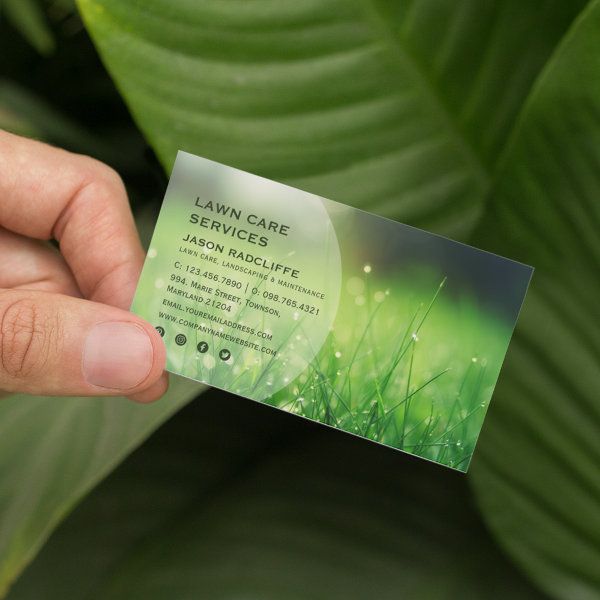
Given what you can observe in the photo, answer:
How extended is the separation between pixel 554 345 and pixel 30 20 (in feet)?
1.90

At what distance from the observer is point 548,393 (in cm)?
54

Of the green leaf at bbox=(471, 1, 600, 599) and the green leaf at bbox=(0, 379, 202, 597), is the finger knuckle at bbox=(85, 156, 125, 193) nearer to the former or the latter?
the green leaf at bbox=(0, 379, 202, 597)

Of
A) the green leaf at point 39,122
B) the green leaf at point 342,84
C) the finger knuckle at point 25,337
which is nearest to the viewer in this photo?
the finger knuckle at point 25,337

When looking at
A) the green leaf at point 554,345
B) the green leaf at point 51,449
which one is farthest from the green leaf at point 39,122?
the green leaf at point 554,345

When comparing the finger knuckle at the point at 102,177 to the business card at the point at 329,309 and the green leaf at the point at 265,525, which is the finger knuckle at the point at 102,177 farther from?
the green leaf at the point at 265,525

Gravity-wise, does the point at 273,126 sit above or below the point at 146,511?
above

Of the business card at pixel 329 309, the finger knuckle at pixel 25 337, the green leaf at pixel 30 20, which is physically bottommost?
the finger knuckle at pixel 25 337

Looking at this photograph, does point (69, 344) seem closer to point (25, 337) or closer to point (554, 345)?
point (25, 337)

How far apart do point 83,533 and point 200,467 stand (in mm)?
127

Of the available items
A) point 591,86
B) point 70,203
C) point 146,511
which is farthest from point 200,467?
point 591,86

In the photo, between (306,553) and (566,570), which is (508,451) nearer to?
(566,570)

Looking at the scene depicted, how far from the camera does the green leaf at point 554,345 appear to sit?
1.60ft

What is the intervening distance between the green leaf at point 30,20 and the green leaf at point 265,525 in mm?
400

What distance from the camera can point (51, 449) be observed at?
639 millimetres
